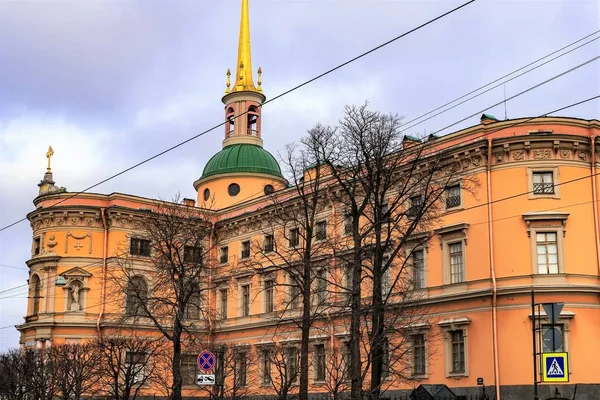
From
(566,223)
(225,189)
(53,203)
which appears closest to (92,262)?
(53,203)

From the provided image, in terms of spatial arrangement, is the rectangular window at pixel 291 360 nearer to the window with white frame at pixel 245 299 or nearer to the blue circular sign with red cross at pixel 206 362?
the window with white frame at pixel 245 299

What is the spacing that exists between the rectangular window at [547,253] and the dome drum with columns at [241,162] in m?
24.2

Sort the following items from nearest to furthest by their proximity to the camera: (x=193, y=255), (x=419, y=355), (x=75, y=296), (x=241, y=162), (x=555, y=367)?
1. (x=555, y=367)
2. (x=193, y=255)
3. (x=419, y=355)
4. (x=75, y=296)
5. (x=241, y=162)

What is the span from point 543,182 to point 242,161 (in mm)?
26532

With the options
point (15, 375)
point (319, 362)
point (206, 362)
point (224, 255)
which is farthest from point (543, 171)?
point (15, 375)

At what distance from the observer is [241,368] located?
44.8 meters

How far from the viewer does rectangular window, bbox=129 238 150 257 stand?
50.8m

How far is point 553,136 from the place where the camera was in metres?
34.5

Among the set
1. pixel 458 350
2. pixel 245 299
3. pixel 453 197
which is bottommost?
pixel 458 350

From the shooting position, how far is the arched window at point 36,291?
50.6 meters

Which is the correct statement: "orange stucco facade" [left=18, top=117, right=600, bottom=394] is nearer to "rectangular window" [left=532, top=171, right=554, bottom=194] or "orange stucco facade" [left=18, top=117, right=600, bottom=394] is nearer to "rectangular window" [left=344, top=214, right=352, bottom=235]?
"rectangular window" [left=532, top=171, right=554, bottom=194]

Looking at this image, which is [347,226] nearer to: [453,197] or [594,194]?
[453,197]

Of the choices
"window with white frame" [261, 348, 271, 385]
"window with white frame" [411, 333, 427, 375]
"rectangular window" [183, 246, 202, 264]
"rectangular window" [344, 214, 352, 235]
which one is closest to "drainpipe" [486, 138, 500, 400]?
"window with white frame" [411, 333, 427, 375]

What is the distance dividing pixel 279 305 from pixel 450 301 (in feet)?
43.5
